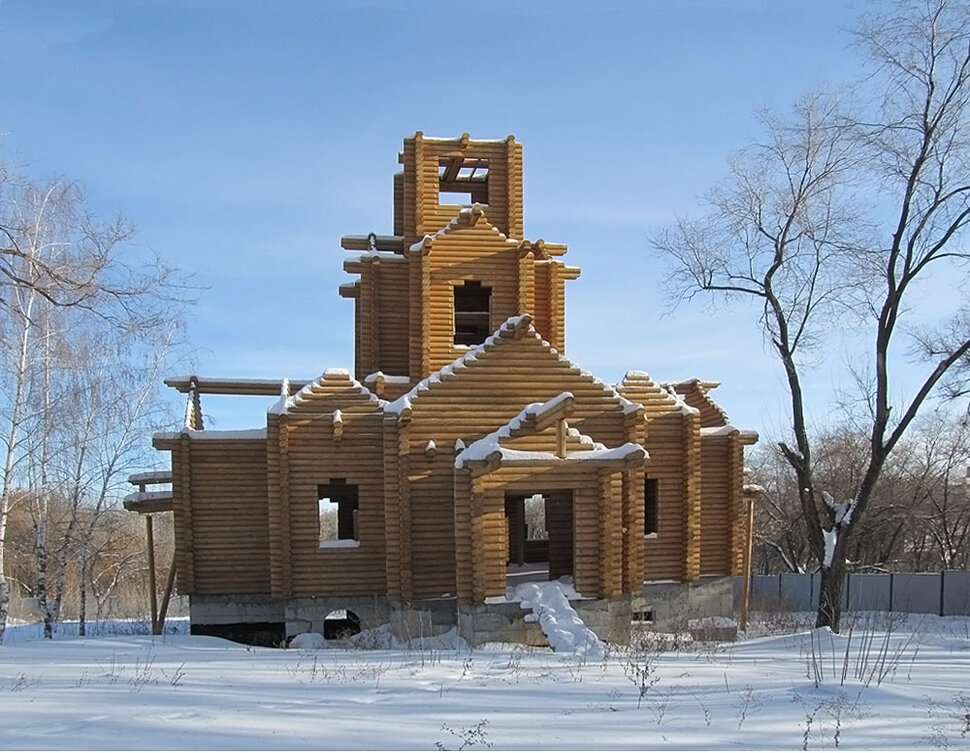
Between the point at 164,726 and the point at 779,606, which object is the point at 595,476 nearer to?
the point at 164,726

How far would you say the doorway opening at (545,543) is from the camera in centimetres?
1833

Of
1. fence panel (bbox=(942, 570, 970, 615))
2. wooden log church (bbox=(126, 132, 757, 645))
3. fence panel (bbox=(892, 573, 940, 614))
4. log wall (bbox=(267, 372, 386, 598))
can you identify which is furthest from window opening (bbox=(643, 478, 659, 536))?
fence panel (bbox=(942, 570, 970, 615))

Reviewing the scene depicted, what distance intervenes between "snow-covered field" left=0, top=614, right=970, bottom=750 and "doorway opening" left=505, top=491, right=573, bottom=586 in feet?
21.8

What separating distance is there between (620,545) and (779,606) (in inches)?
582

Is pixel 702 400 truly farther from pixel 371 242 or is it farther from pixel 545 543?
pixel 371 242

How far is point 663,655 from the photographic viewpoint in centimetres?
1193

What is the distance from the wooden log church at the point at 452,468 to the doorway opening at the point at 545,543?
7 centimetres

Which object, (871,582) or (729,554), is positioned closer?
(729,554)

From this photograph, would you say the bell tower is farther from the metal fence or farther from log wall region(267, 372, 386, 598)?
the metal fence

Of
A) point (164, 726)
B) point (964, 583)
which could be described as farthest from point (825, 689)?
point (964, 583)

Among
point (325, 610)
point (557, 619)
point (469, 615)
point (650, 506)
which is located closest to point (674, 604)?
point (650, 506)

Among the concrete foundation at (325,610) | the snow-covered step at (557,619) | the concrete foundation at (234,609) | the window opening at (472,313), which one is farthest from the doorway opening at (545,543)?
the concrete foundation at (234,609)

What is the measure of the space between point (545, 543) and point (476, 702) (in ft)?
52.5

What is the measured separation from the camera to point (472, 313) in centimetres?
1997
